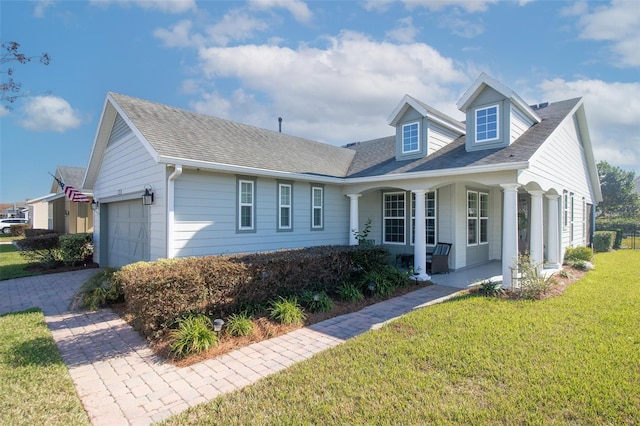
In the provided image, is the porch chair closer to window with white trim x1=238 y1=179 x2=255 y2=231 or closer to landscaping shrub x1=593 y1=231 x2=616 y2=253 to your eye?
window with white trim x1=238 y1=179 x2=255 y2=231

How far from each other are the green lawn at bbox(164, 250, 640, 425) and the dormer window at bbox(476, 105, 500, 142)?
5340 millimetres

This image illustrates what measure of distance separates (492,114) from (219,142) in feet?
26.7

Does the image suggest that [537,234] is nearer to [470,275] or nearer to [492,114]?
[470,275]

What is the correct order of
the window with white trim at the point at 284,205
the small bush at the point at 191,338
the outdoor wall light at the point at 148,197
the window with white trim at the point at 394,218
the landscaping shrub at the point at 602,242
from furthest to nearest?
the landscaping shrub at the point at 602,242, the window with white trim at the point at 394,218, the window with white trim at the point at 284,205, the outdoor wall light at the point at 148,197, the small bush at the point at 191,338

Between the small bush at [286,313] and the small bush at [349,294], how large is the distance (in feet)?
4.97

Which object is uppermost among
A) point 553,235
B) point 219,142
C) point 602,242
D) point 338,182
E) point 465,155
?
point 219,142

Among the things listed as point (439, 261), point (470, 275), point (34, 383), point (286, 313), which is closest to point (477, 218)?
point (470, 275)

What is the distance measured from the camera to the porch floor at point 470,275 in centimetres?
916

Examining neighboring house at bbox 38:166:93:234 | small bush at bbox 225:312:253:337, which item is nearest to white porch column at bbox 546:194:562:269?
small bush at bbox 225:312:253:337

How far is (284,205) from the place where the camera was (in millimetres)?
10016

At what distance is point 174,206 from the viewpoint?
297 inches

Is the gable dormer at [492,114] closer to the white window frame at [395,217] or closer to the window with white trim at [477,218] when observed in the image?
the window with white trim at [477,218]

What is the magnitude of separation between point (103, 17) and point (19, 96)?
436 cm

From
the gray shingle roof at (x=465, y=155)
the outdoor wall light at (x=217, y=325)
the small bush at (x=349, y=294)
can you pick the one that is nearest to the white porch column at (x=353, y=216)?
the gray shingle roof at (x=465, y=155)
